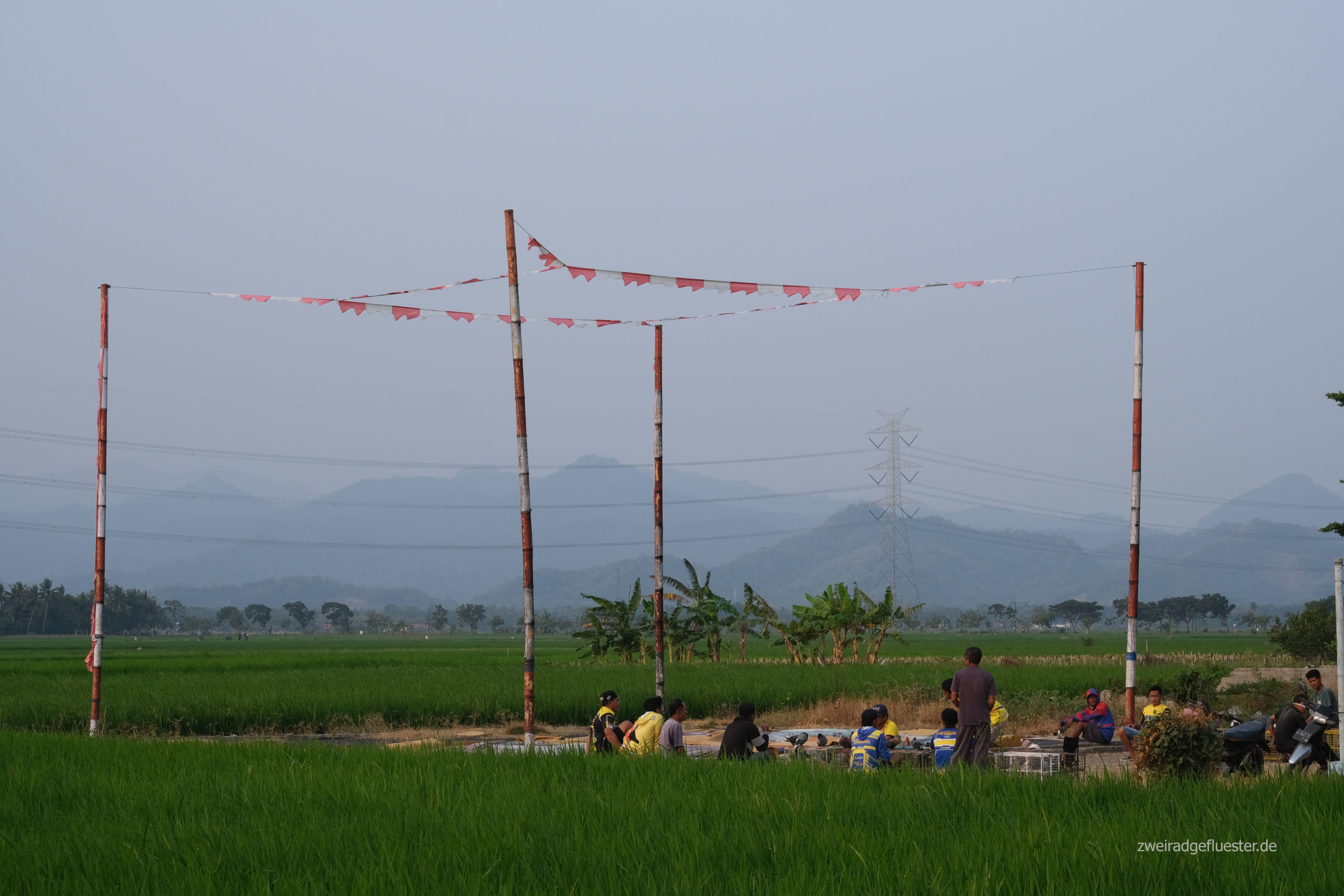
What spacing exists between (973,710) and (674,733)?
3.59 metres

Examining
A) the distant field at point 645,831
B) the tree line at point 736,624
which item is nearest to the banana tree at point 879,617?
the tree line at point 736,624

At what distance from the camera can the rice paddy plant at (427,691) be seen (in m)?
23.4

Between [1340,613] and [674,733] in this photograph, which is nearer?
[1340,613]

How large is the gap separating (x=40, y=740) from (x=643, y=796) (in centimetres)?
1028

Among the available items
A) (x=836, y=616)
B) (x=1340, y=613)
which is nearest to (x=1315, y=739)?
(x=1340, y=613)

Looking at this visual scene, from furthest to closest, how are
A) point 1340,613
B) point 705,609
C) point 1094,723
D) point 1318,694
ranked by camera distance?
point 705,609 < point 1094,723 < point 1318,694 < point 1340,613

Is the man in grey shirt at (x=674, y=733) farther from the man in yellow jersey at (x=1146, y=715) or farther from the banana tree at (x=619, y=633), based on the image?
the banana tree at (x=619, y=633)

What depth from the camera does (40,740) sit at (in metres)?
16.0

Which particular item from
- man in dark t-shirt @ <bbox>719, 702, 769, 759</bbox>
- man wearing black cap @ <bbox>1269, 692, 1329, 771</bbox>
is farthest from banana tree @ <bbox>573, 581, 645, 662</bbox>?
man wearing black cap @ <bbox>1269, 692, 1329, 771</bbox>

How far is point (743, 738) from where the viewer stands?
13578 mm

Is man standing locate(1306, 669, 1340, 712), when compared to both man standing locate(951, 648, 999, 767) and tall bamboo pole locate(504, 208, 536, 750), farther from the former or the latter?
tall bamboo pole locate(504, 208, 536, 750)

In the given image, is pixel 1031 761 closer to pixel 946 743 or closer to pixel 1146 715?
pixel 946 743

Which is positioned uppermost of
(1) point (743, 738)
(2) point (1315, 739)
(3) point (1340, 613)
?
(3) point (1340, 613)

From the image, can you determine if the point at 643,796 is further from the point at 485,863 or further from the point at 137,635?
the point at 137,635
